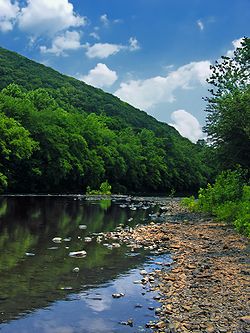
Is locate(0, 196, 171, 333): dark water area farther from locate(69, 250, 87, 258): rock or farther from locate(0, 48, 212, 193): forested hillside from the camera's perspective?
A: locate(0, 48, 212, 193): forested hillside

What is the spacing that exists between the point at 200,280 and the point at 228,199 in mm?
20507

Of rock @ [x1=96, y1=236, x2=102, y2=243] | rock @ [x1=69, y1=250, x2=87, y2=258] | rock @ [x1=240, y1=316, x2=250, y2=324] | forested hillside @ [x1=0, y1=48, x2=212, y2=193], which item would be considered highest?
forested hillside @ [x1=0, y1=48, x2=212, y2=193]

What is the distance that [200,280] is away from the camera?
40.6 feet

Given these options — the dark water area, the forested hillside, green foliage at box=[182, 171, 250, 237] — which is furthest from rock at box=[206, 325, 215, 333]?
Result: the forested hillside

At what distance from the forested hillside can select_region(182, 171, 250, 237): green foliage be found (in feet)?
8.84

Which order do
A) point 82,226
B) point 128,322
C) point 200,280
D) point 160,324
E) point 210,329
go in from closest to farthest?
point 210,329, point 160,324, point 128,322, point 200,280, point 82,226

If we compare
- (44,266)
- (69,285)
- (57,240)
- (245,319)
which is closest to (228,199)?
(57,240)

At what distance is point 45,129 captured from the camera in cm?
7669

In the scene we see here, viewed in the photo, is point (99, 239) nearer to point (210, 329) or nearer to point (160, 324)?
point (160, 324)

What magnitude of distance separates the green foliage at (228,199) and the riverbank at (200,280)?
4668 millimetres

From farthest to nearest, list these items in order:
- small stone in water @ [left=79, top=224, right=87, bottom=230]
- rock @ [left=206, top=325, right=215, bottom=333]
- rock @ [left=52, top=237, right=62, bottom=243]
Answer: small stone in water @ [left=79, top=224, right=87, bottom=230] < rock @ [left=52, top=237, right=62, bottom=243] < rock @ [left=206, top=325, right=215, bottom=333]

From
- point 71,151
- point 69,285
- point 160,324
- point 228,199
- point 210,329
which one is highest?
point 71,151

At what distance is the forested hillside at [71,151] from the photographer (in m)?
68.4

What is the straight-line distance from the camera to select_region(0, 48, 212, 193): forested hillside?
68.4 meters
